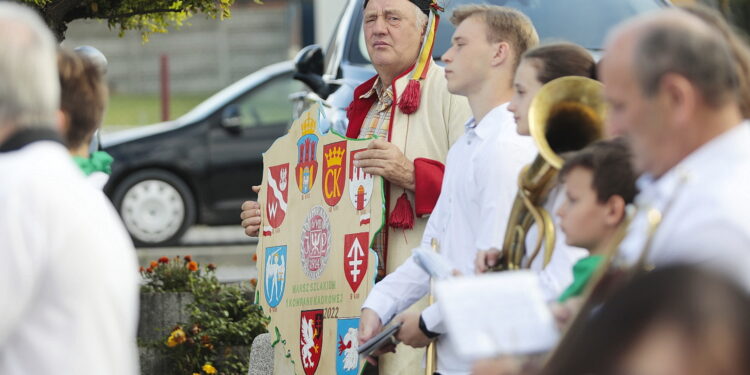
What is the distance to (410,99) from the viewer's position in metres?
5.29

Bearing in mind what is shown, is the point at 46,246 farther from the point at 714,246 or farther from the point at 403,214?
the point at 403,214

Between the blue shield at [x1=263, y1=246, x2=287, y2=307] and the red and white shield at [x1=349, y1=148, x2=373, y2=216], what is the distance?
602mm

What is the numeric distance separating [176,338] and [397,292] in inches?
130

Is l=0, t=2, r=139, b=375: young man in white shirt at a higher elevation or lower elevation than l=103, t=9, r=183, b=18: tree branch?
lower

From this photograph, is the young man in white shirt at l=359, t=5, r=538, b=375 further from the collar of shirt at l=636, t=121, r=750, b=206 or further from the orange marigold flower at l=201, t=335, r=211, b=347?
the orange marigold flower at l=201, t=335, r=211, b=347

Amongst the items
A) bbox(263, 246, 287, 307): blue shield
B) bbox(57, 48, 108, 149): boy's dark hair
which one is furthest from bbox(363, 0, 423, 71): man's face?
bbox(57, 48, 108, 149): boy's dark hair

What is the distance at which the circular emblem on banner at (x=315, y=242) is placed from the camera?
549 centimetres

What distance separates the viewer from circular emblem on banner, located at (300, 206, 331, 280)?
18.0ft

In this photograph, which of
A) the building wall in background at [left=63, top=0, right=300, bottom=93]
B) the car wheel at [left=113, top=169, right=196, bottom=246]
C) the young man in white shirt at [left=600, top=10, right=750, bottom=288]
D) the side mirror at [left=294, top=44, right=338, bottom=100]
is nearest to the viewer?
the young man in white shirt at [left=600, top=10, right=750, bottom=288]

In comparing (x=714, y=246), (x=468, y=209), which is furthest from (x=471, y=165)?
(x=714, y=246)

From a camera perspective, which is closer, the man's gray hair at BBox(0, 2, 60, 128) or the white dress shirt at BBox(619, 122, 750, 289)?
the white dress shirt at BBox(619, 122, 750, 289)

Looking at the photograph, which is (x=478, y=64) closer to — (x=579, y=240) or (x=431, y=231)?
(x=431, y=231)

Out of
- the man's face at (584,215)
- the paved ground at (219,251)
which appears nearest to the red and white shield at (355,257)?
the man's face at (584,215)

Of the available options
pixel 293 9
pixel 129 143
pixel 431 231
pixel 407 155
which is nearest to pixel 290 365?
pixel 407 155
